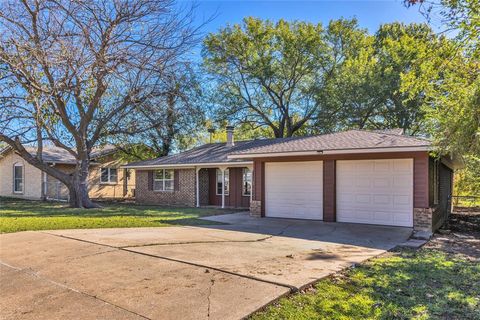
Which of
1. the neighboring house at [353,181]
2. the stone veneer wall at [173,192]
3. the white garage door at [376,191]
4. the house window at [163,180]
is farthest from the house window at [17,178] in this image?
the white garage door at [376,191]

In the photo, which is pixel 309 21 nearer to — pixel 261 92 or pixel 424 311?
pixel 261 92

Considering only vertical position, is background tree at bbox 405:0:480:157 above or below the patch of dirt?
above

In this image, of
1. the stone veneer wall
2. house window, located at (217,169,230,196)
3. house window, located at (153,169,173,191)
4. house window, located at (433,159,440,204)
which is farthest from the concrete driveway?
house window, located at (153,169,173,191)

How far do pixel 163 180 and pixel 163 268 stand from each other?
15.4 meters

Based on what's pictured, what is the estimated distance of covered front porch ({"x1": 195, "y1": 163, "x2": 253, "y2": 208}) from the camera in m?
18.0

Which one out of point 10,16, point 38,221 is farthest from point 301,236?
point 10,16

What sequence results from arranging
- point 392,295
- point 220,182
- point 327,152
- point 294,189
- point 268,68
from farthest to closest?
point 268,68
point 220,182
point 294,189
point 327,152
point 392,295

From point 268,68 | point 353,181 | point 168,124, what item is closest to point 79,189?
point 168,124

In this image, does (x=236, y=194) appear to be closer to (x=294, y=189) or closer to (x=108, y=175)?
(x=294, y=189)

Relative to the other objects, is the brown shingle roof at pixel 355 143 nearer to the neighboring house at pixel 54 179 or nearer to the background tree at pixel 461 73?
the background tree at pixel 461 73

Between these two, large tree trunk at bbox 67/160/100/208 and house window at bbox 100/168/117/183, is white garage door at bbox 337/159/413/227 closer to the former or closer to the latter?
large tree trunk at bbox 67/160/100/208

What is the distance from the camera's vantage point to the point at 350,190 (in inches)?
472

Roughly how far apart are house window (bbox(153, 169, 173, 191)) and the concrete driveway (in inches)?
423

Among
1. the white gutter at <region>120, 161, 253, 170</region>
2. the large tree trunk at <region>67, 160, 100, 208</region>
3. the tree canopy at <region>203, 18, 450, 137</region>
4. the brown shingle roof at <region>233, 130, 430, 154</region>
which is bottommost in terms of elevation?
the large tree trunk at <region>67, 160, 100, 208</region>
